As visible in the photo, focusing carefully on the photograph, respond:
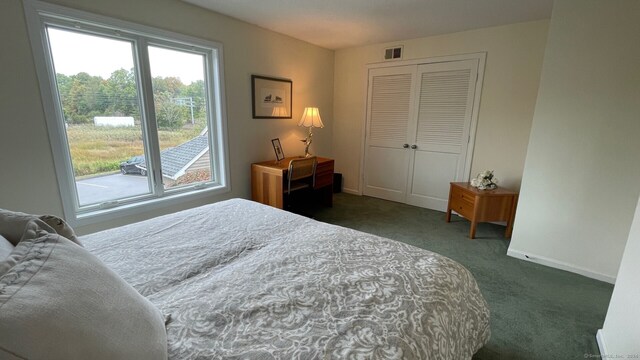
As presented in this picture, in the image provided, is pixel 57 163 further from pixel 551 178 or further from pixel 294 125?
pixel 551 178

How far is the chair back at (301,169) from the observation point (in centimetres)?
315

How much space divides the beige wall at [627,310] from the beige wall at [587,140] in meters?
0.96

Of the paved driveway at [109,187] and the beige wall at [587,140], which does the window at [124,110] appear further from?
the beige wall at [587,140]

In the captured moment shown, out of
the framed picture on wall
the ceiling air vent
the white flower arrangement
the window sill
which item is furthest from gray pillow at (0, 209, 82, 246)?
the ceiling air vent

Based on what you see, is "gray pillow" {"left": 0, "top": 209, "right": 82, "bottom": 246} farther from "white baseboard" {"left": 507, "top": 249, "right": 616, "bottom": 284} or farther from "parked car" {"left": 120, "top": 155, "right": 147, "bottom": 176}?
"white baseboard" {"left": 507, "top": 249, "right": 616, "bottom": 284}

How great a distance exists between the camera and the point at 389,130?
4.22 meters

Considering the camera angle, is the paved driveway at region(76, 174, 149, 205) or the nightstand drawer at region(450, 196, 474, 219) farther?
the nightstand drawer at region(450, 196, 474, 219)

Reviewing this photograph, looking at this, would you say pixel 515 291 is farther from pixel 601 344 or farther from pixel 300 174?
pixel 300 174

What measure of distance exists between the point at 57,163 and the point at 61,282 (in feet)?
6.70

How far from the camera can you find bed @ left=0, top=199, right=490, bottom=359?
32.8 inches

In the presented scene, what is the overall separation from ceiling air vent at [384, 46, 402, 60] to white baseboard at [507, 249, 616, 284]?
2.84 meters

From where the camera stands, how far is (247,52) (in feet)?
10.5

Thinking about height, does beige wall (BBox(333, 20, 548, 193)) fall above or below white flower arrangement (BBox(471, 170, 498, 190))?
above

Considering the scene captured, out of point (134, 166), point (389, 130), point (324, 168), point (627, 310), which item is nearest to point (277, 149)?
point (324, 168)
